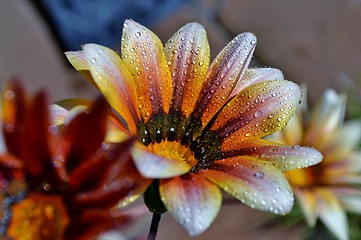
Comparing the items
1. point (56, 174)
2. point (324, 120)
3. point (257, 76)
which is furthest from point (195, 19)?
point (56, 174)

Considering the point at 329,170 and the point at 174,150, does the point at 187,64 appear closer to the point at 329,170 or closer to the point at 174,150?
the point at 174,150

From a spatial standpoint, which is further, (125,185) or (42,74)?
(42,74)

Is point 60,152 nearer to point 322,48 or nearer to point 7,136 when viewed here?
point 7,136

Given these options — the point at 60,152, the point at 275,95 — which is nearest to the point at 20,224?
the point at 60,152

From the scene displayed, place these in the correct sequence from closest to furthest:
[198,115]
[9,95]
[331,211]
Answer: [9,95]
[198,115]
[331,211]

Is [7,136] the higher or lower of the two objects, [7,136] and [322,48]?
the higher

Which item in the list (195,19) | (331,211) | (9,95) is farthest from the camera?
(195,19)

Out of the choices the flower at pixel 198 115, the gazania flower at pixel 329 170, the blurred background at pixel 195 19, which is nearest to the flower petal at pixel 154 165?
the flower at pixel 198 115
